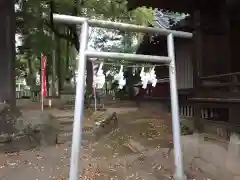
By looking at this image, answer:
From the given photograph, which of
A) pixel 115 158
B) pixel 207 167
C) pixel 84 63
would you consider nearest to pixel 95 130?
pixel 115 158

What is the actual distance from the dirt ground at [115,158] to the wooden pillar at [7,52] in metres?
2.34

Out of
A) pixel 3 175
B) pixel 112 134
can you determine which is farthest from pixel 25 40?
pixel 3 175

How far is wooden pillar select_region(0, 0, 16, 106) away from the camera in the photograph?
10.7m

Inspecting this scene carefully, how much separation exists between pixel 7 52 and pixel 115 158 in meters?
5.59

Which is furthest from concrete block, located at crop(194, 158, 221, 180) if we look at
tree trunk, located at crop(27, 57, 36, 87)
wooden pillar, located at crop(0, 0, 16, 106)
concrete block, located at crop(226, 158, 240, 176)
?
tree trunk, located at crop(27, 57, 36, 87)

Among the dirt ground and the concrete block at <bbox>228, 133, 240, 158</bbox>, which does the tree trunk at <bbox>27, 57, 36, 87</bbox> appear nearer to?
the dirt ground

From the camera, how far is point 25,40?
22.8 metres

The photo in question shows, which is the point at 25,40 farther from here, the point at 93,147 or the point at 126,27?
the point at 126,27

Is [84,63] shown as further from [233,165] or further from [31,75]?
[31,75]

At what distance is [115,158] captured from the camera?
27.6 feet

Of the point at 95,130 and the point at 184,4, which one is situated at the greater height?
the point at 184,4

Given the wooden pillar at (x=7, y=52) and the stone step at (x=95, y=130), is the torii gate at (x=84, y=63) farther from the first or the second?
the wooden pillar at (x=7, y=52)

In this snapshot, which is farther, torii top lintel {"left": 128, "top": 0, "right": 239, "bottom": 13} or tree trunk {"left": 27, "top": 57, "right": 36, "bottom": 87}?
tree trunk {"left": 27, "top": 57, "right": 36, "bottom": 87}

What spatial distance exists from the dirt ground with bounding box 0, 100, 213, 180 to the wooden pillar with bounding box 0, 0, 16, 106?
2338mm
